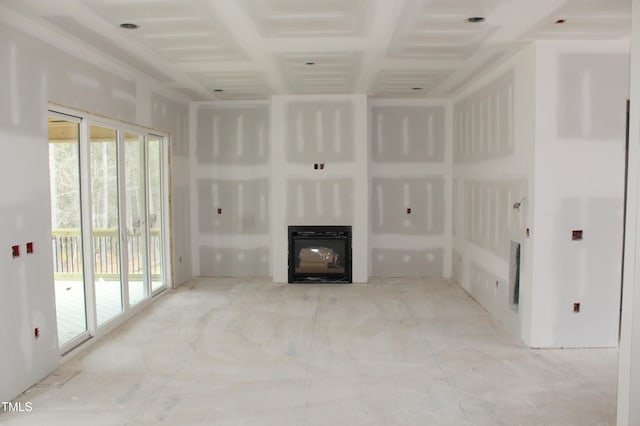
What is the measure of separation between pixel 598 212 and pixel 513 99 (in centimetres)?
134

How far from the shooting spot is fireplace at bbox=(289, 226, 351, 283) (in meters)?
7.17

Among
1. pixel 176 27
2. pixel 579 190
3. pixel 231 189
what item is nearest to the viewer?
pixel 176 27

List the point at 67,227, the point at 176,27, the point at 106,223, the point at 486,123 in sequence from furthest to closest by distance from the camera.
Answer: the point at 486,123 → the point at 106,223 → the point at 67,227 → the point at 176,27

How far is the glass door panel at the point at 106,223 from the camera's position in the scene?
4.81 m

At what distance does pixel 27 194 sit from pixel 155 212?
2.87m

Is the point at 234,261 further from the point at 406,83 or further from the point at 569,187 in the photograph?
the point at 569,187

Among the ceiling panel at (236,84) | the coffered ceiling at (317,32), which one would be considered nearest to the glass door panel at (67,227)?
the coffered ceiling at (317,32)

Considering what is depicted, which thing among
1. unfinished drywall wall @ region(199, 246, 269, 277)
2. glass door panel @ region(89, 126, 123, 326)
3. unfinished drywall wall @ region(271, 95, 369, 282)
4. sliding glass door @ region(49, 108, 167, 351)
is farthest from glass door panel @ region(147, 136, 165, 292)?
unfinished drywall wall @ region(271, 95, 369, 282)

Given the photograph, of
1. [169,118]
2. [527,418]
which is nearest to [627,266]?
[527,418]

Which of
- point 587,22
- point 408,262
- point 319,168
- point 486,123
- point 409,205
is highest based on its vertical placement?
point 587,22

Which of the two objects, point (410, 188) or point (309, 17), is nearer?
point (309, 17)

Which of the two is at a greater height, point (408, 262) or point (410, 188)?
point (410, 188)

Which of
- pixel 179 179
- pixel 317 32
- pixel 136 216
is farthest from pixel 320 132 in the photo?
pixel 317 32

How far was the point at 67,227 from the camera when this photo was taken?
4.51m
